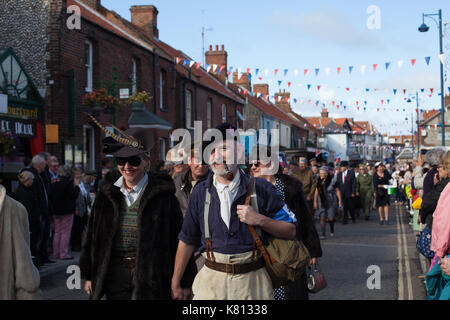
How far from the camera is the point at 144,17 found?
93.8 feet

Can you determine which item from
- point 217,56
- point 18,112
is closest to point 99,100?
point 18,112

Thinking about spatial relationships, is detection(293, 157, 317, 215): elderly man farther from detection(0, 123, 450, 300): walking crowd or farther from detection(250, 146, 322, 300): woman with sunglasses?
detection(250, 146, 322, 300): woman with sunglasses

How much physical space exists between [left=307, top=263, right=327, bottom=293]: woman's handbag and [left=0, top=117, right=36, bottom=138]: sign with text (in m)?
11.0

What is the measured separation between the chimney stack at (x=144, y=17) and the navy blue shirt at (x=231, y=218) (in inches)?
1025

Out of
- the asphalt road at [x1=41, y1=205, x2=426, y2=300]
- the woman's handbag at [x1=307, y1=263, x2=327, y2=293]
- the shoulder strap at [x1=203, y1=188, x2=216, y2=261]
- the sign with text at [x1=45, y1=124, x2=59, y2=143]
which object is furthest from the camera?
the sign with text at [x1=45, y1=124, x2=59, y2=143]

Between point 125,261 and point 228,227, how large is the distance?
3.54 feet

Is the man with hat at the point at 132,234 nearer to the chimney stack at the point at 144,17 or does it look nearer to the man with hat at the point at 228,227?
the man with hat at the point at 228,227

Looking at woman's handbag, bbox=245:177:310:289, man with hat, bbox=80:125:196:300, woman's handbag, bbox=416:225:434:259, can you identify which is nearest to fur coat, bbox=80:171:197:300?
man with hat, bbox=80:125:196:300

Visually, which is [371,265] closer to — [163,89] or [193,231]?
[193,231]

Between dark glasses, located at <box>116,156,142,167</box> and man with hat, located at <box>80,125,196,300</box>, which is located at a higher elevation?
dark glasses, located at <box>116,156,142,167</box>

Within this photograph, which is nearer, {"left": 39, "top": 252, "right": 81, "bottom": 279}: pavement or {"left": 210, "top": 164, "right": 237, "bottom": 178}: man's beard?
{"left": 210, "top": 164, "right": 237, "bottom": 178}: man's beard

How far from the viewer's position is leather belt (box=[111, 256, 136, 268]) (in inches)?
165

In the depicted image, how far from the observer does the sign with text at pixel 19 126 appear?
14.1 metres

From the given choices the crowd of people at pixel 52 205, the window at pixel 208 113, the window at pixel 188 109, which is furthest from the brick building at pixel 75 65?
the window at pixel 208 113
